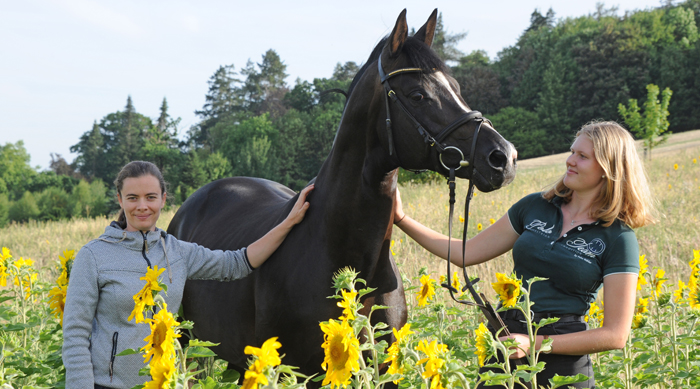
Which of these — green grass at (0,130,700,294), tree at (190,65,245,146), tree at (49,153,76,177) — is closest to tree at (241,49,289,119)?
tree at (190,65,245,146)

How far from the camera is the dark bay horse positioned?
8.75 feet

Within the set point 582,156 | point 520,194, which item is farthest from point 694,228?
point 582,156

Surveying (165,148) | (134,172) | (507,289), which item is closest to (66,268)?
(134,172)

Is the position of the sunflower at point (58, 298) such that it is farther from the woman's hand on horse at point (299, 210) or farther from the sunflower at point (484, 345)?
the sunflower at point (484, 345)

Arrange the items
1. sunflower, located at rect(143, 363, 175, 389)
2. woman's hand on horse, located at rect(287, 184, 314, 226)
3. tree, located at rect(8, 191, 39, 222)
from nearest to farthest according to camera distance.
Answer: sunflower, located at rect(143, 363, 175, 389) < woman's hand on horse, located at rect(287, 184, 314, 226) < tree, located at rect(8, 191, 39, 222)

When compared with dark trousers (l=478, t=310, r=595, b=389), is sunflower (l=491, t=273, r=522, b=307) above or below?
above

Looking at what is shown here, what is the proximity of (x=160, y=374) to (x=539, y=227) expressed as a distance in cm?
211

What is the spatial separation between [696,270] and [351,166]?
2.19m

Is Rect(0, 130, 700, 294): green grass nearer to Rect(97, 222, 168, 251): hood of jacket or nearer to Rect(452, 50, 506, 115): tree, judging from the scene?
Rect(97, 222, 168, 251): hood of jacket

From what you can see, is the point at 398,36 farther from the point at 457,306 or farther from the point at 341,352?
the point at 457,306

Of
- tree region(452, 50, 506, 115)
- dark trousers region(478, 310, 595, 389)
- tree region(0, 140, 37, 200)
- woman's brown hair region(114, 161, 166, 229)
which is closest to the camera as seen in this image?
dark trousers region(478, 310, 595, 389)

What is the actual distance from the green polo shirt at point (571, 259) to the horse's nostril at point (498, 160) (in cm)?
62

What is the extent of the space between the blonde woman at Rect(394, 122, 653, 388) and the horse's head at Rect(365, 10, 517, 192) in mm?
570

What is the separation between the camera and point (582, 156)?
114 inches
